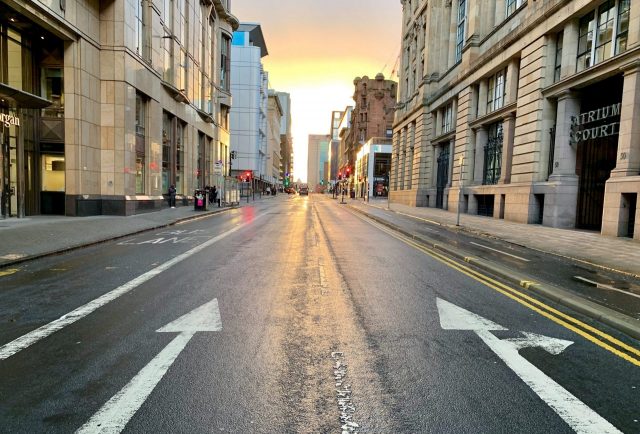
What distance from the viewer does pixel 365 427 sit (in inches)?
113

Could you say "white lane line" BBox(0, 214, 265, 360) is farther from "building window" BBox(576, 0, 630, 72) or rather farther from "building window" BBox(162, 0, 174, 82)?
"building window" BBox(162, 0, 174, 82)

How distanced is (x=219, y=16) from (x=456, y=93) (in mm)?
28952

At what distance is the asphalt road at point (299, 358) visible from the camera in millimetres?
3012

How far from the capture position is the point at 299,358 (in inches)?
160

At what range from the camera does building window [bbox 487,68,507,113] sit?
2712 cm

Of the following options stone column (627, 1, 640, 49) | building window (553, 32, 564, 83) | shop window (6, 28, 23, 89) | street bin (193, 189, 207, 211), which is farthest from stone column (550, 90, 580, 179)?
shop window (6, 28, 23, 89)

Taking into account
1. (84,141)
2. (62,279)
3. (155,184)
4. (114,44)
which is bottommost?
(62,279)

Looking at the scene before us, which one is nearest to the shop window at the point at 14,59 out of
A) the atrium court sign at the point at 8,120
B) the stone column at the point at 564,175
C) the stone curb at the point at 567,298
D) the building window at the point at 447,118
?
the atrium court sign at the point at 8,120

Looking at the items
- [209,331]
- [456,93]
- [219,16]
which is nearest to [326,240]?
[209,331]

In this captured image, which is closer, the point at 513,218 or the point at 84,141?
the point at 84,141

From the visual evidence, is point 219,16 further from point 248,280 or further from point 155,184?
point 248,280

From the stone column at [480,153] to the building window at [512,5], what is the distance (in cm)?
773

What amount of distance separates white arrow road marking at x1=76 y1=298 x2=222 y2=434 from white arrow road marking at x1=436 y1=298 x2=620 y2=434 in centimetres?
303

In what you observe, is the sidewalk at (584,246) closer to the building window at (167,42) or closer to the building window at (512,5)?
the building window at (512,5)
